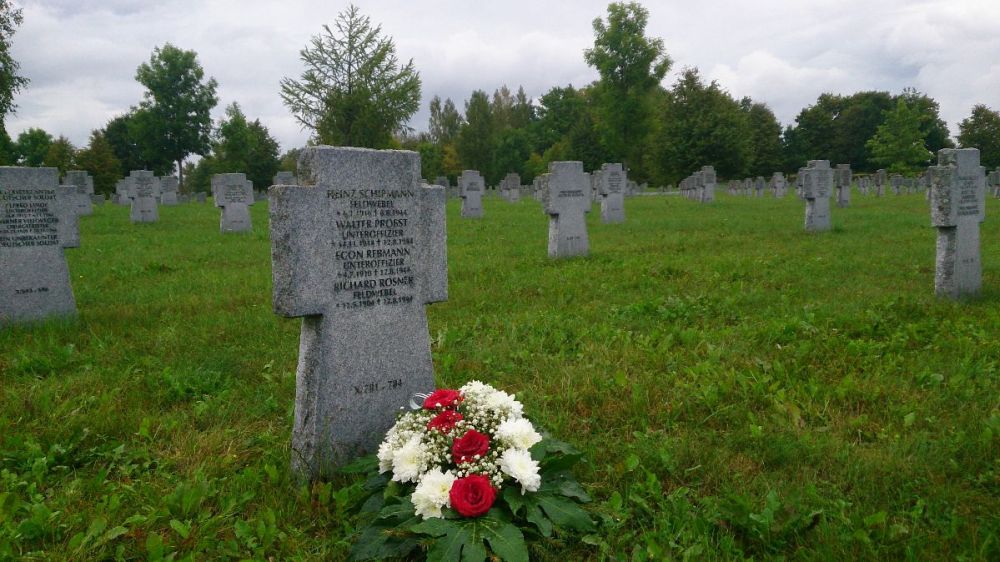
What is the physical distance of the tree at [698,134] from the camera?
5150 cm

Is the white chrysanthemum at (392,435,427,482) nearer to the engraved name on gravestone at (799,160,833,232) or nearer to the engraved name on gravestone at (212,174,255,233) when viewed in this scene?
the engraved name on gravestone at (799,160,833,232)

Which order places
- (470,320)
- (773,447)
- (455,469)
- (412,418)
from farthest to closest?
1. (470,320)
2. (773,447)
3. (412,418)
4. (455,469)

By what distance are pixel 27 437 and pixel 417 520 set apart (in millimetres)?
2764

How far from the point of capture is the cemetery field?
3.08 m

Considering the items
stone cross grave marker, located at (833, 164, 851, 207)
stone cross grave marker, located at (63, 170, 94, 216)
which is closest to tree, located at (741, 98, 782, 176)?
stone cross grave marker, located at (833, 164, 851, 207)

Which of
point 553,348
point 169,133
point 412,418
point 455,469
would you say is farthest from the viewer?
point 169,133

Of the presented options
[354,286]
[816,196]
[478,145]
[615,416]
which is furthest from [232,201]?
[478,145]

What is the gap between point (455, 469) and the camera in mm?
3217

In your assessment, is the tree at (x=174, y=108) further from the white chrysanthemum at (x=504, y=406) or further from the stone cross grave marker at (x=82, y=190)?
the white chrysanthemum at (x=504, y=406)

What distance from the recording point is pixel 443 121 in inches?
3346

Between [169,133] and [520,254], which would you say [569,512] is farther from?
[169,133]

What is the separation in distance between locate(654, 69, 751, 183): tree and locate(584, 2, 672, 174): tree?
15.7 feet

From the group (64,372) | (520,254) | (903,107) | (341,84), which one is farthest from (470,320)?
(903,107)

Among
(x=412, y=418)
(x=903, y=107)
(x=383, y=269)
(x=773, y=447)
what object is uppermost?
(x=903, y=107)
